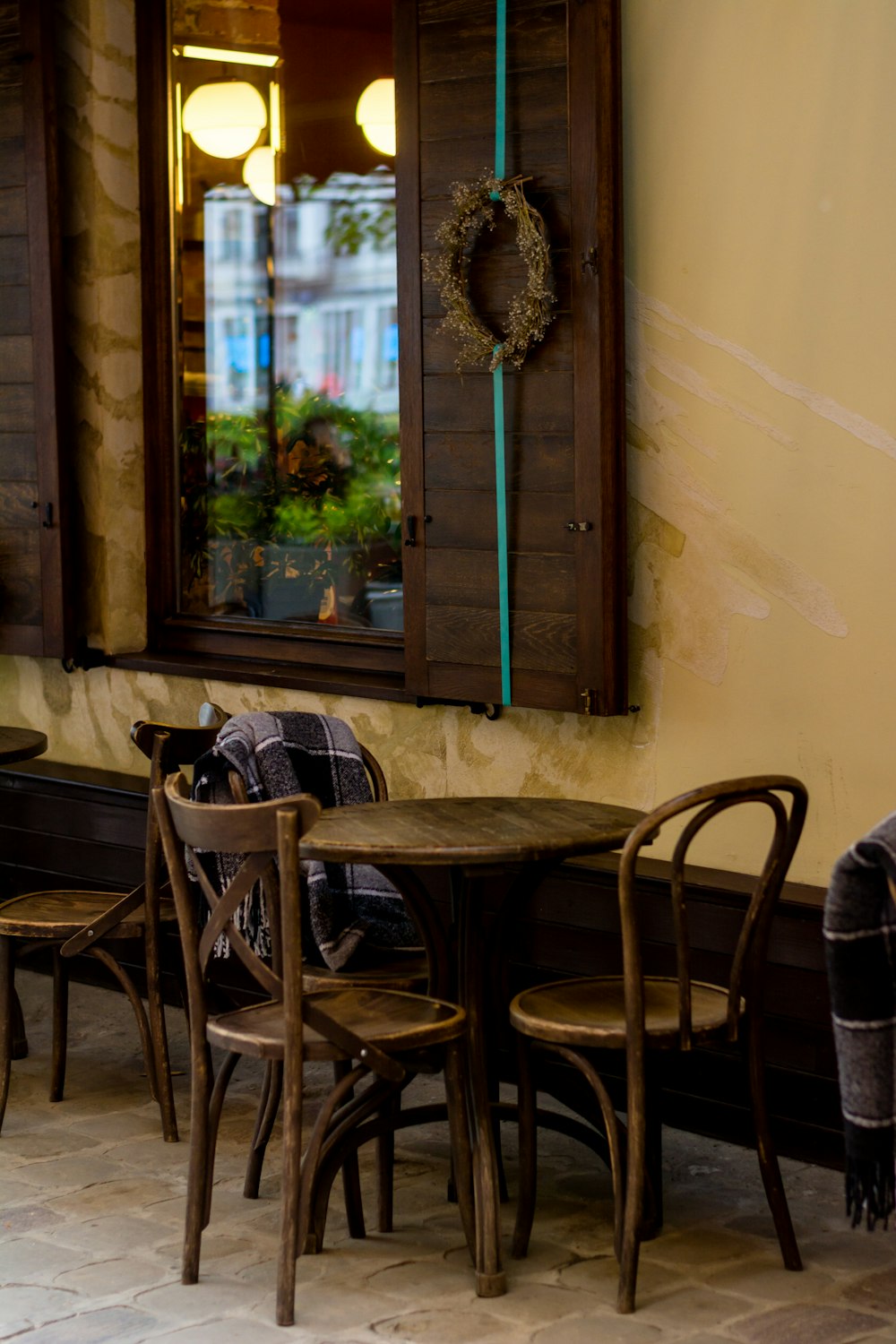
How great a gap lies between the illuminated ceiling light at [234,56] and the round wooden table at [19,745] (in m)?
2.07

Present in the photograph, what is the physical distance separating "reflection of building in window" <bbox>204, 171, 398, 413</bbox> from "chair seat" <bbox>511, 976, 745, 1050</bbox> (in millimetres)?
2142

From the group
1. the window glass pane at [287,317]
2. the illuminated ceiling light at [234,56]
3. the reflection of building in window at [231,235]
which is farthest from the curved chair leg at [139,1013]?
the illuminated ceiling light at [234,56]

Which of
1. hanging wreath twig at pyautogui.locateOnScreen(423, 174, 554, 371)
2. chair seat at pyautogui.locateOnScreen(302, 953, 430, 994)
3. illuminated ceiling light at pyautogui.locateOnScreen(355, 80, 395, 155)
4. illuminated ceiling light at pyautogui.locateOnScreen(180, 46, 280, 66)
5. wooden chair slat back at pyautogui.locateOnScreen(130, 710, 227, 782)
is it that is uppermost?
illuminated ceiling light at pyautogui.locateOnScreen(180, 46, 280, 66)

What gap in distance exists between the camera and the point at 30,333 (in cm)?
478

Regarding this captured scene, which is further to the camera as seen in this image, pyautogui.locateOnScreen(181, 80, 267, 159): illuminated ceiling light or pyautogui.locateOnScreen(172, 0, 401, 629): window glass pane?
pyautogui.locateOnScreen(181, 80, 267, 159): illuminated ceiling light

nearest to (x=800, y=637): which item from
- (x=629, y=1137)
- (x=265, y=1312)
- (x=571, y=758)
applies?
(x=571, y=758)

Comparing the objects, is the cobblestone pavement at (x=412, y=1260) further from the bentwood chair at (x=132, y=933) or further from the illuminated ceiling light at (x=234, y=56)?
the illuminated ceiling light at (x=234, y=56)

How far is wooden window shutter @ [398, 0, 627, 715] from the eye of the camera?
3650 millimetres

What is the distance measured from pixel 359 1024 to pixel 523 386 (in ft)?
5.25

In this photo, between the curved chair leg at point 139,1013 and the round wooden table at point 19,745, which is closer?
the curved chair leg at point 139,1013

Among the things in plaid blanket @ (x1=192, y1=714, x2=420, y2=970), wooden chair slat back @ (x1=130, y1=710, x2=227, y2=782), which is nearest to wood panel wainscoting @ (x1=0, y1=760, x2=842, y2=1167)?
plaid blanket @ (x1=192, y1=714, x2=420, y2=970)

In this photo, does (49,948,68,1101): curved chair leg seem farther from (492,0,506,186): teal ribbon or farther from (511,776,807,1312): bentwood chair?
(492,0,506,186): teal ribbon

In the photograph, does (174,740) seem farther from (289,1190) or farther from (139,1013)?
(289,1190)

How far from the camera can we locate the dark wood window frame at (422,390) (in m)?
3.63
